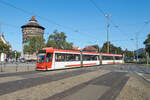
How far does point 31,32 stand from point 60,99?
7640 centimetres

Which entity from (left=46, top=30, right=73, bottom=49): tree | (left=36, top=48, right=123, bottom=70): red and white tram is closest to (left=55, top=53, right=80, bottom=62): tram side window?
(left=36, top=48, right=123, bottom=70): red and white tram

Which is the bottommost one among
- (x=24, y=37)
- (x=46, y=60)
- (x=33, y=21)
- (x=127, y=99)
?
(x=127, y=99)

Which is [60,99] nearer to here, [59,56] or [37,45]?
[59,56]

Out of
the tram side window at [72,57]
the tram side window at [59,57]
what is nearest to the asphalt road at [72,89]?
the tram side window at [59,57]

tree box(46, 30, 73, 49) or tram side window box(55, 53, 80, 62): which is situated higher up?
tree box(46, 30, 73, 49)

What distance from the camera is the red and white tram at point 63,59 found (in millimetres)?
18156

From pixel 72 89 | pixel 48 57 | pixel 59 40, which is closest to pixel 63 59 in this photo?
pixel 48 57

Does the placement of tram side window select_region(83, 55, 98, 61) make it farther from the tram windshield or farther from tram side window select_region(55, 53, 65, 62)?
the tram windshield

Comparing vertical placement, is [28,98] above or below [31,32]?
below

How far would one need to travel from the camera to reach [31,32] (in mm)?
77938

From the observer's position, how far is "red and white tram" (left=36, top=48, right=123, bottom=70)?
59.6 feet

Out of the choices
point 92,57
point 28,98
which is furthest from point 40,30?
point 28,98

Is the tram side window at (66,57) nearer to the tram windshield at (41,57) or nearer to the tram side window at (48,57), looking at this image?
the tram side window at (48,57)

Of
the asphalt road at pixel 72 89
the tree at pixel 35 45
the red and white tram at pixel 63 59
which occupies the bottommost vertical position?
the asphalt road at pixel 72 89
